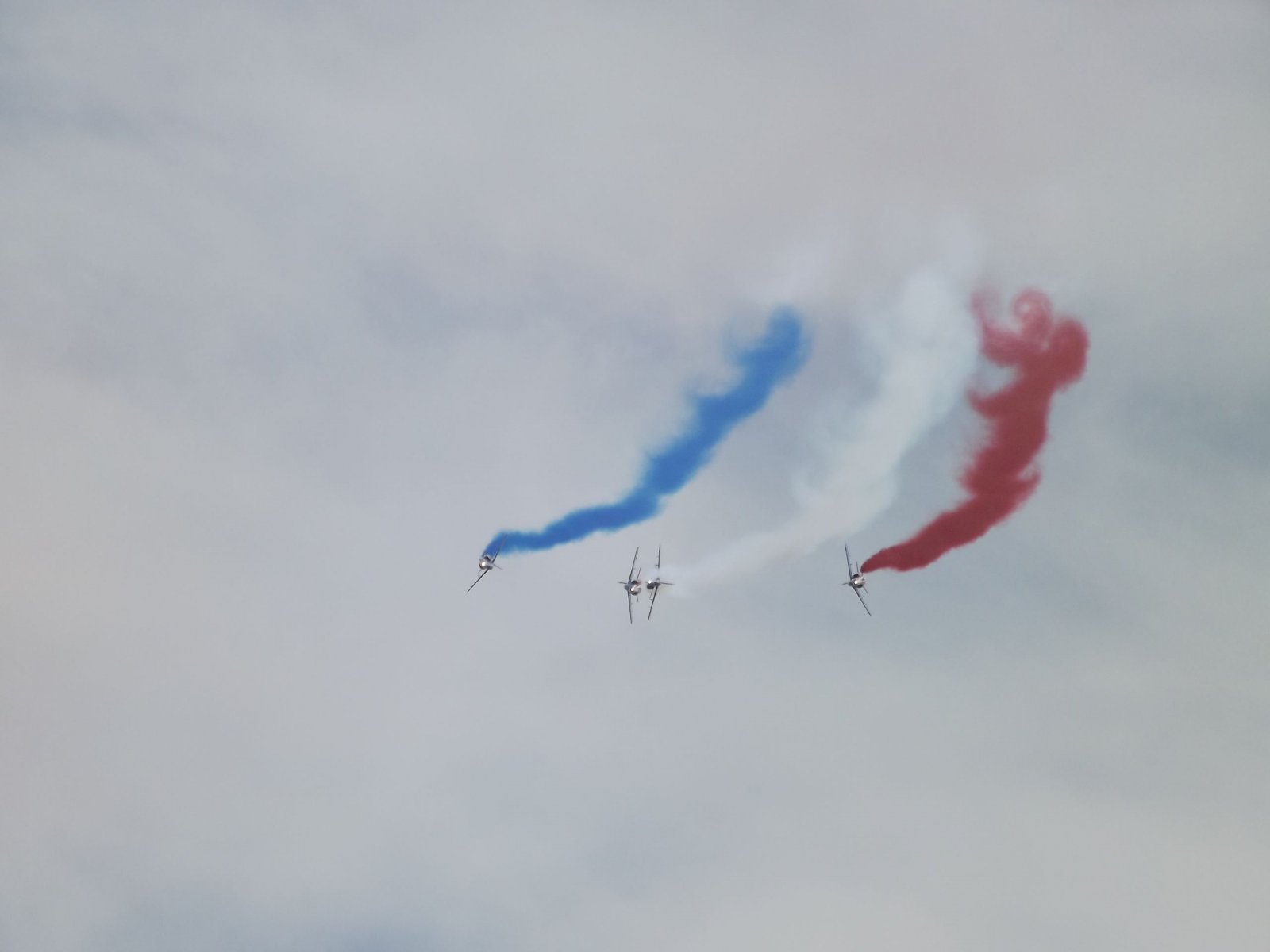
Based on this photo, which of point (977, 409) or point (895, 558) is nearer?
point (977, 409)

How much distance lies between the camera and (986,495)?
Result: 59375 mm

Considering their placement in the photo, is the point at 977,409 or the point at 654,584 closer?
the point at 977,409

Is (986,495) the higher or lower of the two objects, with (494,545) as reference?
lower

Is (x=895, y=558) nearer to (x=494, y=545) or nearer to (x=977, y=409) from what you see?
(x=977, y=409)

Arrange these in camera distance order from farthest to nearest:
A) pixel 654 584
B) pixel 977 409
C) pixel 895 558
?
pixel 654 584 < pixel 895 558 < pixel 977 409

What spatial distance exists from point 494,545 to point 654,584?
9.00 meters

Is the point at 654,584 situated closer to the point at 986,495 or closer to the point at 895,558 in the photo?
the point at 895,558

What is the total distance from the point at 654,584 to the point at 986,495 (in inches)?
726

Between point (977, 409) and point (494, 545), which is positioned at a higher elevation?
point (494, 545)

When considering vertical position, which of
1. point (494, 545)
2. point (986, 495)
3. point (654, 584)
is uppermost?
point (494, 545)

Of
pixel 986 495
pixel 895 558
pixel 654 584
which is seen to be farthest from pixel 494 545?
pixel 986 495

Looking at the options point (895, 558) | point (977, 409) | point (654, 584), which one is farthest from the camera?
point (654, 584)

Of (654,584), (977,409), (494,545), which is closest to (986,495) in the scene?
(977,409)

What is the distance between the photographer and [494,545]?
70.3 m
